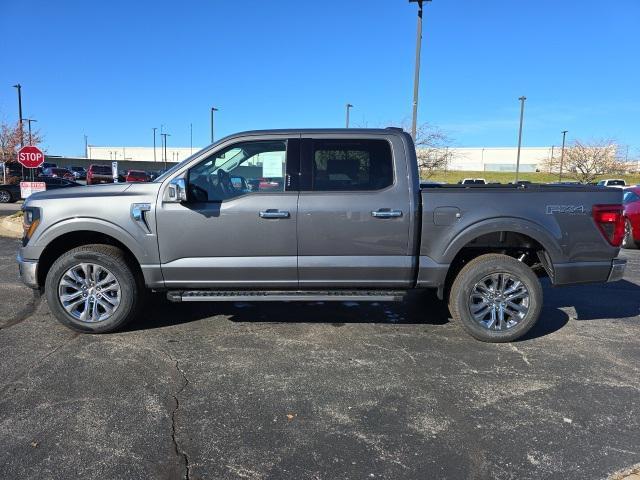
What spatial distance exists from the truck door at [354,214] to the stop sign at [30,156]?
12740 mm

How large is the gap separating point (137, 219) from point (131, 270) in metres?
0.54

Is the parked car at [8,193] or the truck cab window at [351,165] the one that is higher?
the truck cab window at [351,165]

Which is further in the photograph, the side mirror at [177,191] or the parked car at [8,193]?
the parked car at [8,193]

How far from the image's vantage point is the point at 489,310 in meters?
4.80

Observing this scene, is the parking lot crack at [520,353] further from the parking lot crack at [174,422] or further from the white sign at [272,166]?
the parking lot crack at [174,422]

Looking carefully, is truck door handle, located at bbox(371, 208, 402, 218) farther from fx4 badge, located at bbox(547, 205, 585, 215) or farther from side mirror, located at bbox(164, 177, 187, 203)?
side mirror, located at bbox(164, 177, 187, 203)

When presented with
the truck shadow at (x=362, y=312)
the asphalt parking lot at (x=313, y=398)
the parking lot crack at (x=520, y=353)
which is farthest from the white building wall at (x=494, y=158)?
the asphalt parking lot at (x=313, y=398)

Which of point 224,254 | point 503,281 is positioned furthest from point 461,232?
point 224,254

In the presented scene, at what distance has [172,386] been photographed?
3.77 meters

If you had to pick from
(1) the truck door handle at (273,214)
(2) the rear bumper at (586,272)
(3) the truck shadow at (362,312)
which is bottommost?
(3) the truck shadow at (362,312)

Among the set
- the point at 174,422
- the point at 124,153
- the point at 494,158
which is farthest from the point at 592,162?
the point at 124,153

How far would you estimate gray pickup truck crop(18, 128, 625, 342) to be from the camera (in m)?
4.65

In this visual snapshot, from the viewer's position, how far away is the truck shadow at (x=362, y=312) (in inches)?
213

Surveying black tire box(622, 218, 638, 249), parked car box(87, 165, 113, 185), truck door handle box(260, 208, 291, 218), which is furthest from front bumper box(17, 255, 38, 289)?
parked car box(87, 165, 113, 185)
